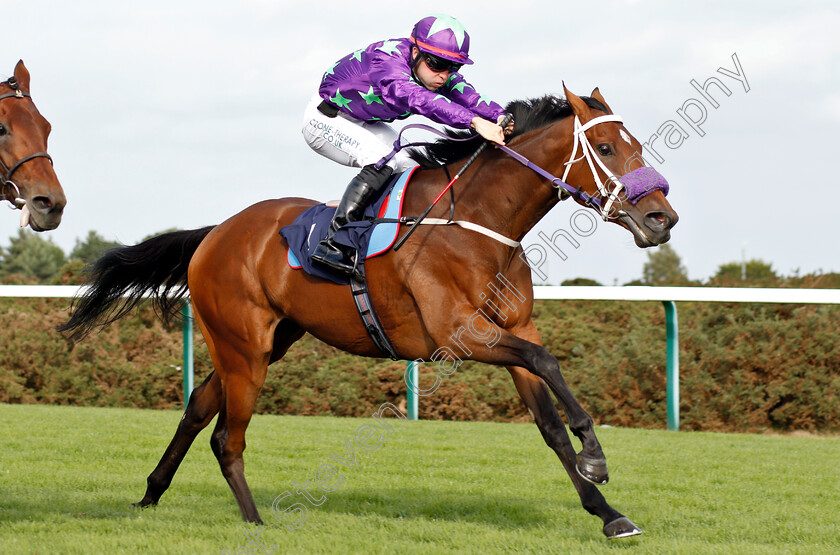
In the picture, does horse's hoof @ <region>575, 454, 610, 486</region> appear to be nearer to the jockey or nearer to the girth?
the girth

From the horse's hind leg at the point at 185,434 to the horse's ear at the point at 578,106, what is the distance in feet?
7.81

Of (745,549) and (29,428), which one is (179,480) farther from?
(745,549)

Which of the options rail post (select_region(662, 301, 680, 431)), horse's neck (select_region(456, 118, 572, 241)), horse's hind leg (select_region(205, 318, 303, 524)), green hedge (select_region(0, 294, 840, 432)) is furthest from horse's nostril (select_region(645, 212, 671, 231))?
green hedge (select_region(0, 294, 840, 432))

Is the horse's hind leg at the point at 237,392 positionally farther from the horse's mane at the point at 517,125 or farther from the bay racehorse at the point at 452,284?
the horse's mane at the point at 517,125

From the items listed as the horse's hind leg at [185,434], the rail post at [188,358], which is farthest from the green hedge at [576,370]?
the horse's hind leg at [185,434]

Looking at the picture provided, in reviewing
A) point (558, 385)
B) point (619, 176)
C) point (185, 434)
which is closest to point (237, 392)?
point (185, 434)

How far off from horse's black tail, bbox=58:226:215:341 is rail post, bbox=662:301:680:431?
4177 mm

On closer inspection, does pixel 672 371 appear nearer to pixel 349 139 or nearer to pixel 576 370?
pixel 576 370

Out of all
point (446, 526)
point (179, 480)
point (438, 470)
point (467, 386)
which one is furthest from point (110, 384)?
point (446, 526)

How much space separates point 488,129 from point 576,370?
4930mm

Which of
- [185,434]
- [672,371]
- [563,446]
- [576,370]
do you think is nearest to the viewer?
[563,446]

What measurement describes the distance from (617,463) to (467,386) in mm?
2817

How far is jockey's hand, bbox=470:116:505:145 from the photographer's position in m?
3.98

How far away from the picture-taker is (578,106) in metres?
3.96
